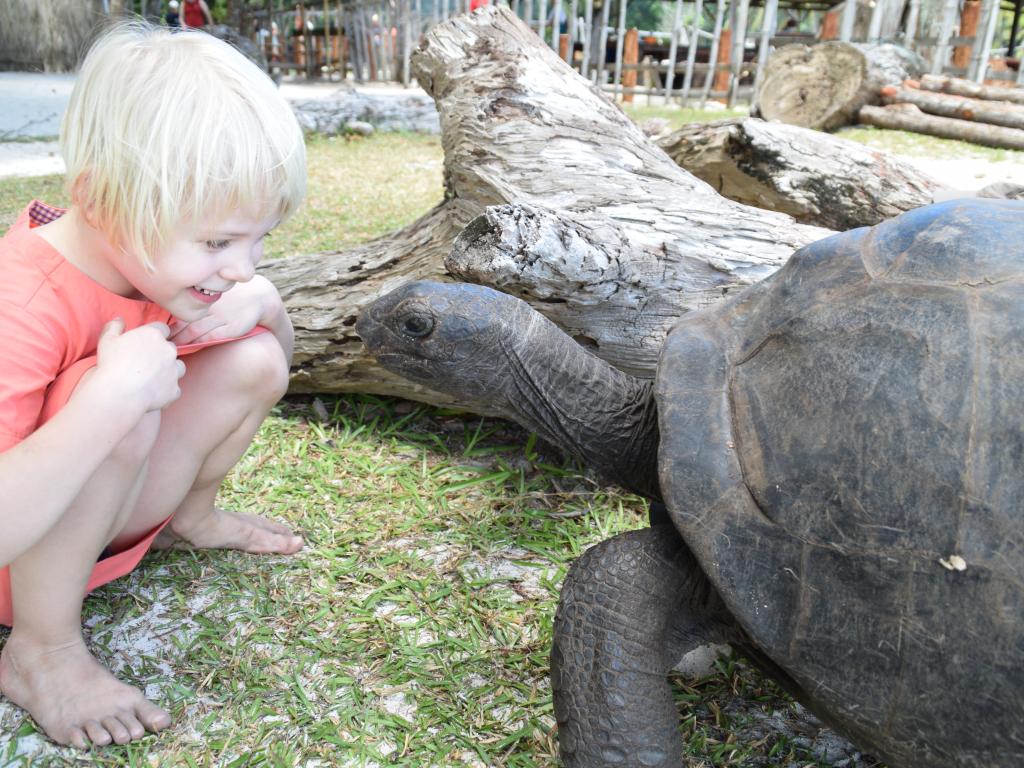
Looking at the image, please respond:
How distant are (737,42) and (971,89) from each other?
4.37 meters

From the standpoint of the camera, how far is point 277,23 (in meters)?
16.3

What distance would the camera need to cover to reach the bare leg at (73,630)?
159 centimetres

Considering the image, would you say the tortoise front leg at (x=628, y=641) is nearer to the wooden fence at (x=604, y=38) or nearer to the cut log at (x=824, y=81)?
the cut log at (x=824, y=81)

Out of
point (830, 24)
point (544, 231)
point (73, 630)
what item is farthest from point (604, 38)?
point (73, 630)

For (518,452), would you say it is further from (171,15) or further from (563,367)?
(171,15)

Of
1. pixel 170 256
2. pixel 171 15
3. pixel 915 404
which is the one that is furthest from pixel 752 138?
pixel 171 15

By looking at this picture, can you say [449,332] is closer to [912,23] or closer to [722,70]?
[912,23]

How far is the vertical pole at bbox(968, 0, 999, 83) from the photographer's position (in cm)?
1198

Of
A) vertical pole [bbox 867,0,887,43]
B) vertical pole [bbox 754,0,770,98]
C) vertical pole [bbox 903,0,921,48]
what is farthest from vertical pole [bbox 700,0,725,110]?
vertical pole [bbox 903,0,921,48]

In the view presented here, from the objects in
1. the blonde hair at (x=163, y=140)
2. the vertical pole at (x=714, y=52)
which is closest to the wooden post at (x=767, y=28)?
the vertical pole at (x=714, y=52)

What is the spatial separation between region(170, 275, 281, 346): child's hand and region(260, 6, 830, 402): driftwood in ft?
1.77

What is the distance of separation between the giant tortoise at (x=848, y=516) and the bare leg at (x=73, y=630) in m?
0.91

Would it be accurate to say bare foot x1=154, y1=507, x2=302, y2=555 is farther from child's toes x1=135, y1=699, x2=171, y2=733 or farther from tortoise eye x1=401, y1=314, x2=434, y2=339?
tortoise eye x1=401, y1=314, x2=434, y2=339

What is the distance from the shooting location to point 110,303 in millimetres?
1631
